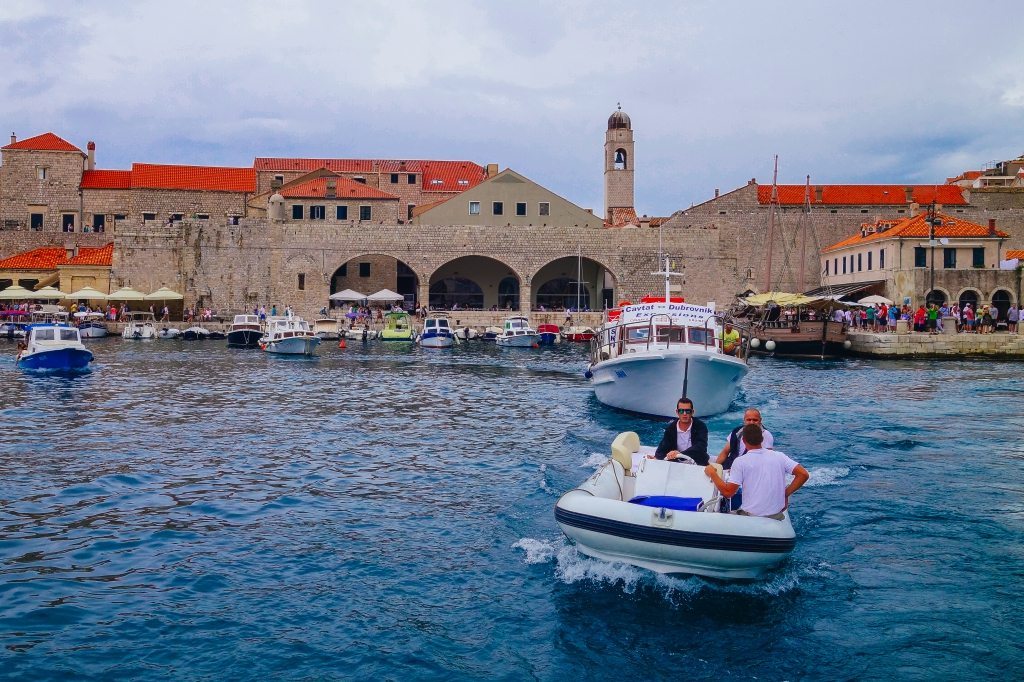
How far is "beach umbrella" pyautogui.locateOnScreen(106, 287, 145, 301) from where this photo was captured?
42.8 meters

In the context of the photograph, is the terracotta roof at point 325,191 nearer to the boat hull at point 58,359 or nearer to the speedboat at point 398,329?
the speedboat at point 398,329

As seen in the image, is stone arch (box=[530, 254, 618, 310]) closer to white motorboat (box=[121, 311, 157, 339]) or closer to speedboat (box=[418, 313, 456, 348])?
speedboat (box=[418, 313, 456, 348])

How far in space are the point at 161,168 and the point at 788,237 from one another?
35.3m

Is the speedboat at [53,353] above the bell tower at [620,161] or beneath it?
beneath

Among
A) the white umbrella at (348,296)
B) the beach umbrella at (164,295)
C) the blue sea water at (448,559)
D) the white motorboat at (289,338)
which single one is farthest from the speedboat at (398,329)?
the blue sea water at (448,559)

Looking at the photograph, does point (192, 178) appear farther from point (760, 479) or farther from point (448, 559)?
point (760, 479)

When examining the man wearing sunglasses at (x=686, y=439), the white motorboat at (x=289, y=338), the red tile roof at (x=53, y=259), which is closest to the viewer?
the man wearing sunglasses at (x=686, y=439)

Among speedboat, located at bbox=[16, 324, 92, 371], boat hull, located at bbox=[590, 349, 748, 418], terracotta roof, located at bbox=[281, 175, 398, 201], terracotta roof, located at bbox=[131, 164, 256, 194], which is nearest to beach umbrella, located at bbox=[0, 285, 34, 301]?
terracotta roof, located at bbox=[131, 164, 256, 194]

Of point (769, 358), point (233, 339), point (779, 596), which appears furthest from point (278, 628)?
point (233, 339)

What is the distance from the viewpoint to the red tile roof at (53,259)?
46.0 m

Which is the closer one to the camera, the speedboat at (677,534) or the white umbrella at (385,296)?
the speedboat at (677,534)

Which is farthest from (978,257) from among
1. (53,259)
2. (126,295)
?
(53,259)

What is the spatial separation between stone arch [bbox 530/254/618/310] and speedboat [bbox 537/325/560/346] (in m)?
6.58

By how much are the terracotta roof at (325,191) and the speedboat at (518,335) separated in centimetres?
1196
